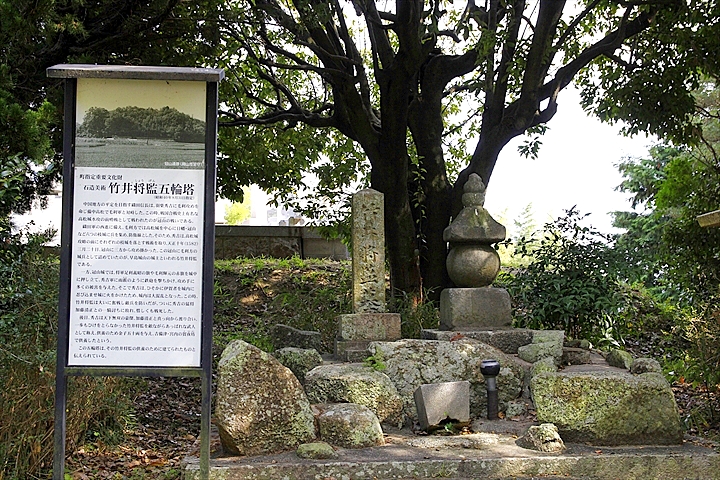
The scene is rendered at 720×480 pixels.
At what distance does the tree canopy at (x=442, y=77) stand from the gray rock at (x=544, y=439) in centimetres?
435

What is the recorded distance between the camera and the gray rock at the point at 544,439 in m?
5.39

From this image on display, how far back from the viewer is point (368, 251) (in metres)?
7.98

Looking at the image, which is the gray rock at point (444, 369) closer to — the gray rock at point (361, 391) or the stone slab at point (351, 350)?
the gray rock at point (361, 391)

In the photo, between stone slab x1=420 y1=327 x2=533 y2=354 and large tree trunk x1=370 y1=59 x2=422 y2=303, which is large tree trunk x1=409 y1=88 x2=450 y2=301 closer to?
large tree trunk x1=370 y1=59 x2=422 y2=303

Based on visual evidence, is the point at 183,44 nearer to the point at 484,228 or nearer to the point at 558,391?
the point at 484,228

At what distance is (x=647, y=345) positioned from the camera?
34.4ft

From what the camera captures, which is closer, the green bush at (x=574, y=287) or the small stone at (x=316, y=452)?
the small stone at (x=316, y=452)

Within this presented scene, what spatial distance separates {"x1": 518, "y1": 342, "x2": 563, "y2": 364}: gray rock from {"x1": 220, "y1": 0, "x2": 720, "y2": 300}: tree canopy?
2723mm

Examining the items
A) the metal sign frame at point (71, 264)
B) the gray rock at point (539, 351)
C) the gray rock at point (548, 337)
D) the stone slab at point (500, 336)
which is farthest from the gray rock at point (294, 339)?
the metal sign frame at point (71, 264)

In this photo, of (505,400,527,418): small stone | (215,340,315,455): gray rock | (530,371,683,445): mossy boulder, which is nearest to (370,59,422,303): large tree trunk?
(505,400,527,418): small stone

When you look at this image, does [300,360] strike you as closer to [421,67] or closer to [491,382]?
[491,382]

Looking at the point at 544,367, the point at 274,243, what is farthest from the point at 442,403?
the point at 274,243

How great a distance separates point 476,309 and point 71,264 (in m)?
4.71

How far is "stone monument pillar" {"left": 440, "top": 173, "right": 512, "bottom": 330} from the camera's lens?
7.91 metres
